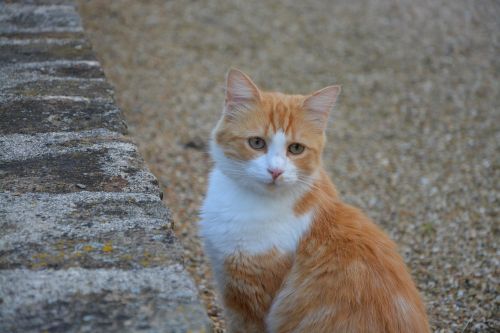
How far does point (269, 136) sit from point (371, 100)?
3.38 metres

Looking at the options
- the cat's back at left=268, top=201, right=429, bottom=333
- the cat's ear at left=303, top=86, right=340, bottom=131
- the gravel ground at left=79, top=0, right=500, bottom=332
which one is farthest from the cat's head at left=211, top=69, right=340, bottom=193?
the gravel ground at left=79, top=0, right=500, bottom=332

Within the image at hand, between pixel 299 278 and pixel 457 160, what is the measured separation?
2.90m

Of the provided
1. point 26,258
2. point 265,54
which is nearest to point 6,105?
point 26,258

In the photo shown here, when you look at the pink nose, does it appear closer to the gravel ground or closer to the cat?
the cat

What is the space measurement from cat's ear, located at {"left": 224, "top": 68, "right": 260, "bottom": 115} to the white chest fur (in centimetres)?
32

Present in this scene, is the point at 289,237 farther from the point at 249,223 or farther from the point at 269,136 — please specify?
the point at 269,136

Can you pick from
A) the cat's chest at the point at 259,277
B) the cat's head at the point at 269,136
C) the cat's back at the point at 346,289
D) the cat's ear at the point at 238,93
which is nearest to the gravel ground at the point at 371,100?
the cat's chest at the point at 259,277

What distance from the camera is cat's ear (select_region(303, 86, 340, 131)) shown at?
8.04 feet

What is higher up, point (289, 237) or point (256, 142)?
point (256, 142)

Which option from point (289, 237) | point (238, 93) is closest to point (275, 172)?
point (289, 237)

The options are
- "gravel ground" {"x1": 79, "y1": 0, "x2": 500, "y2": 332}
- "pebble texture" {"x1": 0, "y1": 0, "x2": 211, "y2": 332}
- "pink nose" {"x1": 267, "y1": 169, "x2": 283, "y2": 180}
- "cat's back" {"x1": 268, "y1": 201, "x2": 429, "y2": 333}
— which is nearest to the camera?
"pebble texture" {"x1": 0, "y1": 0, "x2": 211, "y2": 332}

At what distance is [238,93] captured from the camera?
96.3 inches

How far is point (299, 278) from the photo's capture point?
2.20 meters

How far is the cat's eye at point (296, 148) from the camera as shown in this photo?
2.38 meters
